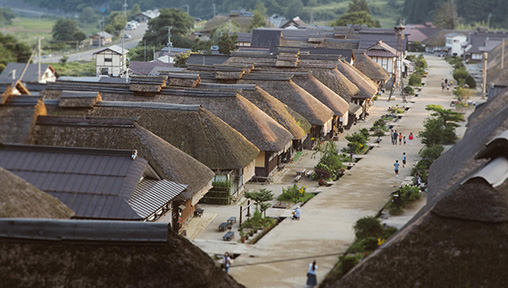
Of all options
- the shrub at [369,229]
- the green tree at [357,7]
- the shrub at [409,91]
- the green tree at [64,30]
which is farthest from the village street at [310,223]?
the green tree at [357,7]

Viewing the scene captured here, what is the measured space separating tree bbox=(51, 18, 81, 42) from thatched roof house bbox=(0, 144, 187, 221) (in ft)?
240

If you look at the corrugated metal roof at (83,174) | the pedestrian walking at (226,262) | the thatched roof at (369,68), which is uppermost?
the corrugated metal roof at (83,174)

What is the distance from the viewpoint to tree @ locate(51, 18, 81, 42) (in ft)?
308

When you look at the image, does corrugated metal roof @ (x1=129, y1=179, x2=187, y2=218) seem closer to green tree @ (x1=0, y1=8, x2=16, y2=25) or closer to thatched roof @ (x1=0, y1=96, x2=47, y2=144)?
thatched roof @ (x1=0, y1=96, x2=47, y2=144)

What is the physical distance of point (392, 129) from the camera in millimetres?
59188

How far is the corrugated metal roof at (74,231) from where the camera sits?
13.0 metres

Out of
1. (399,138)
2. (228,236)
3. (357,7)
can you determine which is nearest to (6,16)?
(399,138)

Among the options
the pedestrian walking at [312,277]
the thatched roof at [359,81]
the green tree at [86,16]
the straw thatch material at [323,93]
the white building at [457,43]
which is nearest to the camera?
the pedestrian walking at [312,277]

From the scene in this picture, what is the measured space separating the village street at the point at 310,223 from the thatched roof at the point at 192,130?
2445mm

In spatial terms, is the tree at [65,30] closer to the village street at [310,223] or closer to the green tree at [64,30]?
the green tree at [64,30]

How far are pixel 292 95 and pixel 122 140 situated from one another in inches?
833

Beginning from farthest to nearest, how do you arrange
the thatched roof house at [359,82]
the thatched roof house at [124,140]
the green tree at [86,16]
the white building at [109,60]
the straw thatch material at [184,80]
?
the green tree at [86,16] → the white building at [109,60] → the thatched roof house at [359,82] → the straw thatch material at [184,80] → the thatched roof house at [124,140]

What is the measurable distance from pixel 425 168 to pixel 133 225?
105 feet

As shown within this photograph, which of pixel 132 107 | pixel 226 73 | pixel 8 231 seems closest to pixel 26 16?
pixel 226 73
